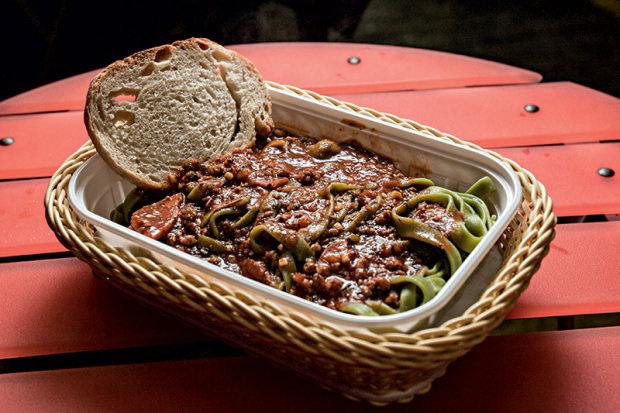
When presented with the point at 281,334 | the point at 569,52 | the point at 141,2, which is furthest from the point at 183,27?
the point at 281,334

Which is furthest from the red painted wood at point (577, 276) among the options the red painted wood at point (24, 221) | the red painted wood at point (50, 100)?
the red painted wood at point (50, 100)

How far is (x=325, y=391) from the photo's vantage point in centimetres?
181

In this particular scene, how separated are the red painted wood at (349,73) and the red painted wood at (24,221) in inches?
23.9

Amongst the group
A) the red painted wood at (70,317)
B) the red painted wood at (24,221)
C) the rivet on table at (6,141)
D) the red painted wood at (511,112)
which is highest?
the red painted wood at (511,112)

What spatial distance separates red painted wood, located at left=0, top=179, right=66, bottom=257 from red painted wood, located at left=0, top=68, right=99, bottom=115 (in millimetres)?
565

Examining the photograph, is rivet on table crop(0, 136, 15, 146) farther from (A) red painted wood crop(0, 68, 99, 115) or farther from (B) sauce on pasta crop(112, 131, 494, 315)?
(B) sauce on pasta crop(112, 131, 494, 315)

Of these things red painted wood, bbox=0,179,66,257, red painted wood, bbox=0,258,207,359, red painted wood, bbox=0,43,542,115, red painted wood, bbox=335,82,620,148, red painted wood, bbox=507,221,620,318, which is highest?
red painted wood, bbox=0,43,542,115

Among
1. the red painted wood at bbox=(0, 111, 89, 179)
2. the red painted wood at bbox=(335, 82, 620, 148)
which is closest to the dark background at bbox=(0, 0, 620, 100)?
the red painted wood at bbox=(0, 111, 89, 179)

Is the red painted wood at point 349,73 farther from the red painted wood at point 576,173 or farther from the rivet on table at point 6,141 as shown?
the red painted wood at point 576,173

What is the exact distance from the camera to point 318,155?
7.61 ft

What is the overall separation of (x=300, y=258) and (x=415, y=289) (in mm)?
352

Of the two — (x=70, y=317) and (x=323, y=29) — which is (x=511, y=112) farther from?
(x=323, y=29)

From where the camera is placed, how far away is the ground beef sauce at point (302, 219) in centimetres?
183

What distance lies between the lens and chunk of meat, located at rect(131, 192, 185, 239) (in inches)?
79.2
